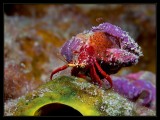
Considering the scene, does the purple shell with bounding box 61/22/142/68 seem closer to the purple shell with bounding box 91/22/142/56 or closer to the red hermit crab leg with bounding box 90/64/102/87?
the purple shell with bounding box 91/22/142/56

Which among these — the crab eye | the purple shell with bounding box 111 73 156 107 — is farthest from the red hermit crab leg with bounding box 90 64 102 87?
the purple shell with bounding box 111 73 156 107

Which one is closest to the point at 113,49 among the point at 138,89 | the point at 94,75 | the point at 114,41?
the point at 114,41

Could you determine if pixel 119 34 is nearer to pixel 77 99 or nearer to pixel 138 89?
pixel 77 99

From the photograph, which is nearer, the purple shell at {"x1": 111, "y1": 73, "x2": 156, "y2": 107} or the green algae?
the green algae

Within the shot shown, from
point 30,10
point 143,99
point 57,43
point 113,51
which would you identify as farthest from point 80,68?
point 30,10

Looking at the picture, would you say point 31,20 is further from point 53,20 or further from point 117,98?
point 117,98

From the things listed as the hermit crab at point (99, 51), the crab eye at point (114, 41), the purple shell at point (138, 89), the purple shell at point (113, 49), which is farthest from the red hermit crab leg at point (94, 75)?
the purple shell at point (138, 89)

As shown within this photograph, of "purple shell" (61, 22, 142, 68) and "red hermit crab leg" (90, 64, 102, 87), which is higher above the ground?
"purple shell" (61, 22, 142, 68)
